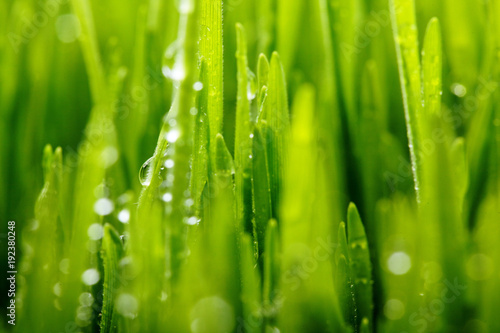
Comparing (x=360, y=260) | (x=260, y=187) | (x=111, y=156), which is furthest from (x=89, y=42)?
(x=360, y=260)

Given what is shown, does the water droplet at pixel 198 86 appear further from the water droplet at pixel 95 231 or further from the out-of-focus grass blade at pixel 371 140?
the out-of-focus grass blade at pixel 371 140

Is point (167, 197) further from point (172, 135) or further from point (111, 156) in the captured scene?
point (111, 156)

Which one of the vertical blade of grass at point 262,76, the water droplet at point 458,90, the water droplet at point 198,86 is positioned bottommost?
the water droplet at point 198,86

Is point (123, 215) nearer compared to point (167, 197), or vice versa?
point (167, 197)

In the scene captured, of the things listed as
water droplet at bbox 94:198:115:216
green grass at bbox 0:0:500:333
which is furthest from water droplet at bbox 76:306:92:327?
water droplet at bbox 94:198:115:216

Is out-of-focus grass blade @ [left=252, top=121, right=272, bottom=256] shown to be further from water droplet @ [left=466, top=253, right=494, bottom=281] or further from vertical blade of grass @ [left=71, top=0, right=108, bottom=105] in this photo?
vertical blade of grass @ [left=71, top=0, right=108, bottom=105]

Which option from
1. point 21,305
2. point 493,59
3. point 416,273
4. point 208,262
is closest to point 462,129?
point 493,59

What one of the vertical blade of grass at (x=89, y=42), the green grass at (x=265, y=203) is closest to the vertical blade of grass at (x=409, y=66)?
the green grass at (x=265, y=203)
